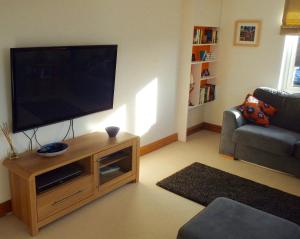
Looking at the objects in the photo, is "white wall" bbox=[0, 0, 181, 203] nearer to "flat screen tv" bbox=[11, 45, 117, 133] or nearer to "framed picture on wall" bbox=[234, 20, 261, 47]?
"flat screen tv" bbox=[11, 45, 117, 133]

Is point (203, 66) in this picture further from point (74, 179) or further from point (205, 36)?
point (74, 179)

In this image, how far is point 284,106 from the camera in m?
3.97

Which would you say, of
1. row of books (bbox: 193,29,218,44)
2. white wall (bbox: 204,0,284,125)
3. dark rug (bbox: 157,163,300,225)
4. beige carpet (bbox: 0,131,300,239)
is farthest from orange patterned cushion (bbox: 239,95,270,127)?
row of books (bbox: 193,29,218,44)

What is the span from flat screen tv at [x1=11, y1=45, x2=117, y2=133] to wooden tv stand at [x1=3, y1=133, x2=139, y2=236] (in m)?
0.30

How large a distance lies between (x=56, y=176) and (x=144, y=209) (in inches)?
33.1

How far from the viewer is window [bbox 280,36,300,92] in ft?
13.8

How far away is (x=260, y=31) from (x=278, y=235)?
3190mm

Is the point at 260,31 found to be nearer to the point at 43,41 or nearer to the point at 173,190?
the point at 173,190

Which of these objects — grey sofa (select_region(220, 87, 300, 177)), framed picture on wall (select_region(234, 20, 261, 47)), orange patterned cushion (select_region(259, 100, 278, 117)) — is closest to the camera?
grey sofa (select_region(220, 87, 300, 177))

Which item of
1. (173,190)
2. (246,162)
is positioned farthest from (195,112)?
(173,190)

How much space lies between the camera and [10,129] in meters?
2.55

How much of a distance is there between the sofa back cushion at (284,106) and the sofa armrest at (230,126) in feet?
1.47

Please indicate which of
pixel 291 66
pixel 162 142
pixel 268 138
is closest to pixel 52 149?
pixel 162 142

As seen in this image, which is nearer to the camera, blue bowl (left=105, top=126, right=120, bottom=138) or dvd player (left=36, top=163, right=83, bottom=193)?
dvd player (left=36, top=163, right=83, bottom=193)
